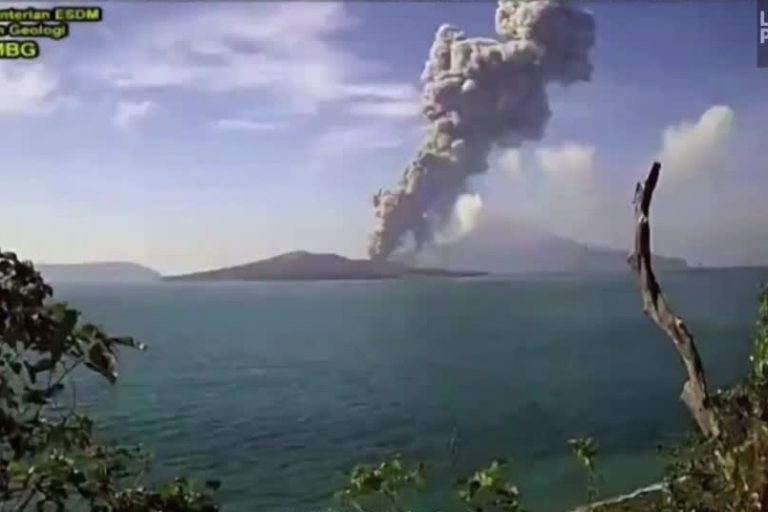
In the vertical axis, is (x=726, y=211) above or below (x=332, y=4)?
below

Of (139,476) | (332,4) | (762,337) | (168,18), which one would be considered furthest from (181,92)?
(762,337)

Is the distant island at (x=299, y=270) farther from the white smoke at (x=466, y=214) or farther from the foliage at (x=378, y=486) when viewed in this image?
the foliage at (x=378, y=486)

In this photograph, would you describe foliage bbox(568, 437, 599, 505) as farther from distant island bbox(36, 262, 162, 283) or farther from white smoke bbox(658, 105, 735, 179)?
distant island bbox(36, 262, 162, 283)

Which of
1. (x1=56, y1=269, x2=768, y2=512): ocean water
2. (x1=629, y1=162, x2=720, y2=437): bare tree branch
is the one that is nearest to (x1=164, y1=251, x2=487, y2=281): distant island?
(x1=56, y1=269, x2=768, y2=512): ocean water

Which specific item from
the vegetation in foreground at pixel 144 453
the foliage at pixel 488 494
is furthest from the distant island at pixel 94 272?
the foliage at pixel 488 494

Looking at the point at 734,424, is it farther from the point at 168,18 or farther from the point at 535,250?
the point at 168,18

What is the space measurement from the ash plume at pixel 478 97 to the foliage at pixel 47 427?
0.73 m

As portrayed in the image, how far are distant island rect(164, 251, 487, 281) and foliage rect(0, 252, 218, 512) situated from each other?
50cm

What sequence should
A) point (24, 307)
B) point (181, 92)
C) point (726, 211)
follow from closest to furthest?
point (24, 307), point (181, 92), point (726, 211)

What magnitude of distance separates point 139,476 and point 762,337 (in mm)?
1229

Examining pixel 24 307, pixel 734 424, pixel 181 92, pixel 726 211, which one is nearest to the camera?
pixel 24 307

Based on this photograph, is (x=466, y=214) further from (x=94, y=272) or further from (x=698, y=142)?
(x=94, y=272)

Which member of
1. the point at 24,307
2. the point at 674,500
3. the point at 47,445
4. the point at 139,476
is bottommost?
the point at 674,500

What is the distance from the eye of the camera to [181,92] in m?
1.89
